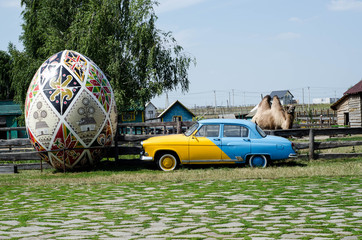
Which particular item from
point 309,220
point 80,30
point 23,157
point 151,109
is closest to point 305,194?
point 309,220

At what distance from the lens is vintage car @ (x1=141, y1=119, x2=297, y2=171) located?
13711mm

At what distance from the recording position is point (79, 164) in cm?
1420

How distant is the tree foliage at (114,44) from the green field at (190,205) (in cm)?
2175

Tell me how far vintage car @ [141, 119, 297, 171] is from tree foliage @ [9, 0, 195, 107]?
63.6 ft

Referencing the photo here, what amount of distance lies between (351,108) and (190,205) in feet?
110

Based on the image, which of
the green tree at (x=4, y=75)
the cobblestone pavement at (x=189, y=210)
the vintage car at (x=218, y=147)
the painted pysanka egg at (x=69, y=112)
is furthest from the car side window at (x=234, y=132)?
the green tree at (x=4, y=75)

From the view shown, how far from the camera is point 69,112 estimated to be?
43.9 ft

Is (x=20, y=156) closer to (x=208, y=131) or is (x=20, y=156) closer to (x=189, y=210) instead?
(x=208, y=131)

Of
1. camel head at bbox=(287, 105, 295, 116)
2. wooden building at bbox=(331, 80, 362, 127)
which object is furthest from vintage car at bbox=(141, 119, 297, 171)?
wooden building at bbox=(331, 80, 362, 127)

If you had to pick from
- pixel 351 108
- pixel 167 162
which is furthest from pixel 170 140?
pixel 351 108

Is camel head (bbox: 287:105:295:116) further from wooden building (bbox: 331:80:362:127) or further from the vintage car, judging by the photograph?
wooden building (bbox: 331:80:362:127)

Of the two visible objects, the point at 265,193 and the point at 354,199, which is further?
the point at 265,193

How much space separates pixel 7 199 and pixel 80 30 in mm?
25487

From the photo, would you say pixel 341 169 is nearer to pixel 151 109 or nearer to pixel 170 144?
pixel 170 144
